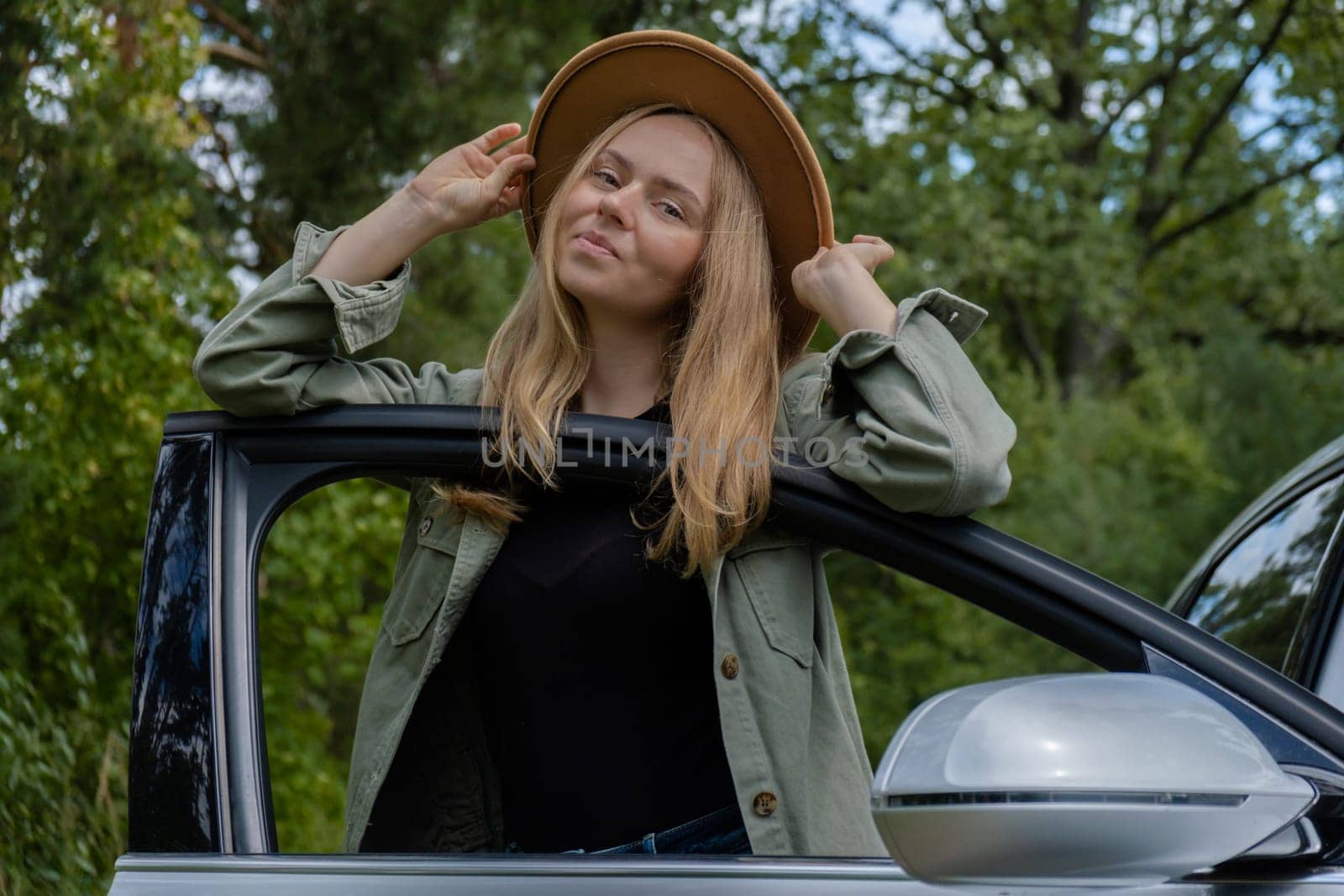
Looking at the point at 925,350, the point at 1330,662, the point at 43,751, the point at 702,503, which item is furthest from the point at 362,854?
the point at 43,751

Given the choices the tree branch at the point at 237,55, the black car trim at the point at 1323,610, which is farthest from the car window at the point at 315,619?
the tree branch at the point at 237,55

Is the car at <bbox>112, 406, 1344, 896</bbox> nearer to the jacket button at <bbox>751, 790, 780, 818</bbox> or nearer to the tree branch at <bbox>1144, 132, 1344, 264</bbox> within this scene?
the jacket button at <bbox>751, 790, 780, 818</bbox>

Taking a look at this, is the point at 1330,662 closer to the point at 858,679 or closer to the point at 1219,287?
the point at 858,679

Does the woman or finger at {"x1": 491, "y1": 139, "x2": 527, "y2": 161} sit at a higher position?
finger at {"x1": 491, "y1": 139, "x2": 527, "y2": 161}

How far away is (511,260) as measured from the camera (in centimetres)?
1014

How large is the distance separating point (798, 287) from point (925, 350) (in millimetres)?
304

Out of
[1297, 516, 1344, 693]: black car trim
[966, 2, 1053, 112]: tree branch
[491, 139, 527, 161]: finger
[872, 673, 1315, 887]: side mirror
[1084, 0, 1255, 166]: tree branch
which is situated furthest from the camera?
[966, 2, 1053, 112]: tree branch

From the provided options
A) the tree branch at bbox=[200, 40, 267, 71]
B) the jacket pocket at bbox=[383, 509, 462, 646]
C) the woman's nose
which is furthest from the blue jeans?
the tree branch at bbox=[200, 40, 267, 71]

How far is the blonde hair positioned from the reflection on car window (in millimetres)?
884

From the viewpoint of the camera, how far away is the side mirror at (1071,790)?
1.00m

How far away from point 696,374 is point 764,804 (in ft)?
2.14

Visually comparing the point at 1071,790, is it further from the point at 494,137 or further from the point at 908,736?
the point at 494,137

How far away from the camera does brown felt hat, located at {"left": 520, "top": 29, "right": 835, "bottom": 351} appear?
2172 mm

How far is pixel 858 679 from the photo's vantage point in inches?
373
